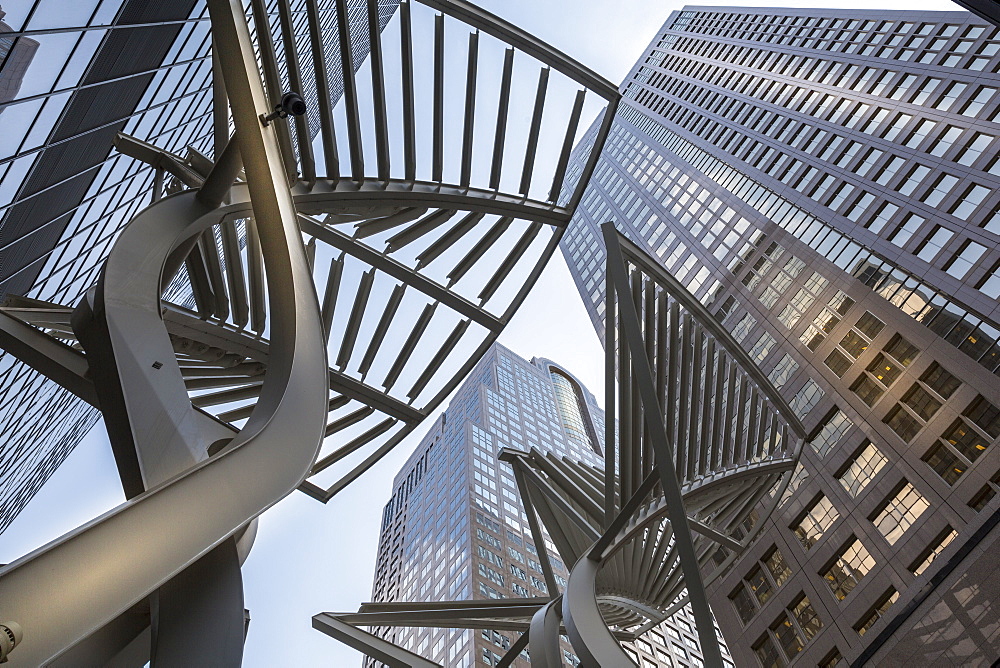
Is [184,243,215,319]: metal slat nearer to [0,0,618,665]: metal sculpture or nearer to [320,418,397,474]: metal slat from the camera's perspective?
[0,0,618,665]: metal sculpture

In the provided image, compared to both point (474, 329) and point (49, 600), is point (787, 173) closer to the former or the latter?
point (474, 329)

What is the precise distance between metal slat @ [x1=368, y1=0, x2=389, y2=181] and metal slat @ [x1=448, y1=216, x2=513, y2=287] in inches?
107

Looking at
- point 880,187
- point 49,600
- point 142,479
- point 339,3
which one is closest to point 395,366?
point 339,3

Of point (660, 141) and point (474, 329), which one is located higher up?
point (660, 141)

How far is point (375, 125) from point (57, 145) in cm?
620

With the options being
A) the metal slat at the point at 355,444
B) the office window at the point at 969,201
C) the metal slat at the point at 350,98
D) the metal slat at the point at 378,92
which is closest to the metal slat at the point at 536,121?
the metal slat at the point at 378,92

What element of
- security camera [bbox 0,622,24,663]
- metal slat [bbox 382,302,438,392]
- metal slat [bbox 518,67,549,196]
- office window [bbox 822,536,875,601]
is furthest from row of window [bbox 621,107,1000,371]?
security camera [bbox 0,622,24,663]

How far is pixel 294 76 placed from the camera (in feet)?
25.9

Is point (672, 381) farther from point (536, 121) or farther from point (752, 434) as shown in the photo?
point (752, 434)

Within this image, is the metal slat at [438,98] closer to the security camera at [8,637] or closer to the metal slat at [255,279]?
the metal slat at [255,279]

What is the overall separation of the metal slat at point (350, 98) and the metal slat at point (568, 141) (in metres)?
3.38

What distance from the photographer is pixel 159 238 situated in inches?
193

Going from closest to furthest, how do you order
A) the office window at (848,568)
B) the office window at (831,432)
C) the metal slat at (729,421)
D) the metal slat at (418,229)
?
the metal slat at (418,229) → the metal slat at (729,421) → the office window at (848,568) → the office window at (831,432)

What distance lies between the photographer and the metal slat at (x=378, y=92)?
8.66 metres
